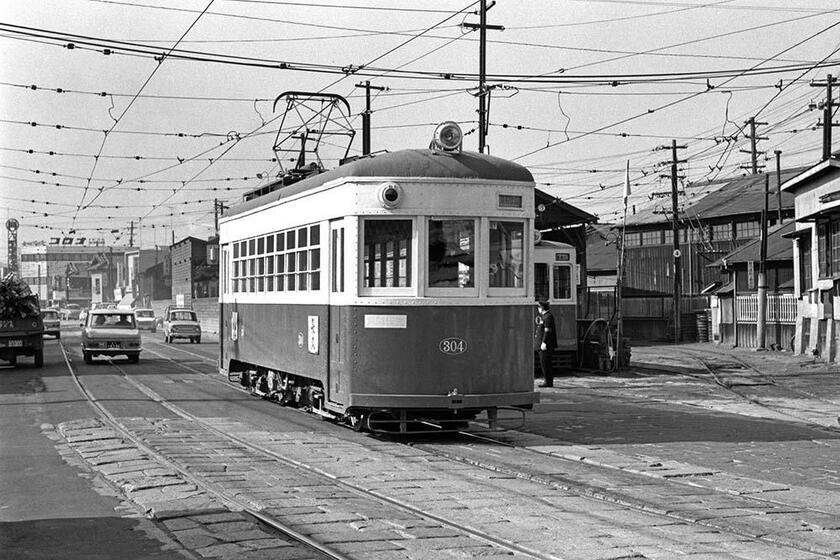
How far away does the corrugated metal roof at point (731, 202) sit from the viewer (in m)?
57.8

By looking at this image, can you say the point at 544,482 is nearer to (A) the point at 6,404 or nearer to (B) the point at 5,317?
(A) the point at 6,404

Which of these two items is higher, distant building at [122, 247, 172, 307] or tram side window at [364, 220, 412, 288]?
distant building at [122, 247, 172, 307]

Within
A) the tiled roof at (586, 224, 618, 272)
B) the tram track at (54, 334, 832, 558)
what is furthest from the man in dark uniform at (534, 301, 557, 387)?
the tiled roof at (586, 224, 618, 272)

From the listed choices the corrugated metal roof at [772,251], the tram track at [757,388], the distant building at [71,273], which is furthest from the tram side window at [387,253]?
the distant building at [71,273]

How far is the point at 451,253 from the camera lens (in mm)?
12695

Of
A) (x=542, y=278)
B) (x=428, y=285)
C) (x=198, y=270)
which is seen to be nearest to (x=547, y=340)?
(x=542, y=278)

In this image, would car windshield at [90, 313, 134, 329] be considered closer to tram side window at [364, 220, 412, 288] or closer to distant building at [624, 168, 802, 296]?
tram side window at [364, 220, 412, 288]

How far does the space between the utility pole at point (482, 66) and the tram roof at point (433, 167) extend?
11.1 m

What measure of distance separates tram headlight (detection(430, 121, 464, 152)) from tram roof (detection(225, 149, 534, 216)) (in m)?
0.11

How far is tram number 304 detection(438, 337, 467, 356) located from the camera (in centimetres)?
1250

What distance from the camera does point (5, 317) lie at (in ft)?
95.6

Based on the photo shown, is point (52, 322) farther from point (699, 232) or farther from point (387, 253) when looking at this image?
point (387, 253)

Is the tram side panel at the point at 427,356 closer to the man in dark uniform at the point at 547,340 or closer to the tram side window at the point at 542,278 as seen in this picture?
the man in dark uniform at the point at 547,340

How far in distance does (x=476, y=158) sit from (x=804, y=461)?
500 centimetres
